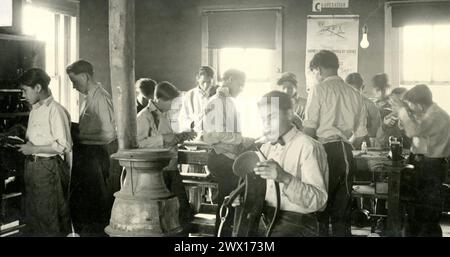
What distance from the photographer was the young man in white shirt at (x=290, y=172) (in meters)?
2.95

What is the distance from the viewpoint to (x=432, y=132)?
4.86 meters

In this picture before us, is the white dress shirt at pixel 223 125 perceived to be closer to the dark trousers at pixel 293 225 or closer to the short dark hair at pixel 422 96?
the short dark hair at pixel 422 96

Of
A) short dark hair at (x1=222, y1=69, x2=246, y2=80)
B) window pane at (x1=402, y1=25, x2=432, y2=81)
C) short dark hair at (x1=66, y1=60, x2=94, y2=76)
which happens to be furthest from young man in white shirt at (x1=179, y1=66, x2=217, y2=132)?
window pane at (x1=402, y1=25, x2=432, y2=81)

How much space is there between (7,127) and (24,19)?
168cm

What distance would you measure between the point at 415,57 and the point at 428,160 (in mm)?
3413

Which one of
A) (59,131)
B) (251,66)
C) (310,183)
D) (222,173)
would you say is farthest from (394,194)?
(251,66)

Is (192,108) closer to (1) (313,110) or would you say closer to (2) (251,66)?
(2) (251,66)

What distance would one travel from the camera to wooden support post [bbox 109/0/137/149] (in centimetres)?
374

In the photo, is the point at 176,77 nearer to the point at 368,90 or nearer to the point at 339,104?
the point at 368,90

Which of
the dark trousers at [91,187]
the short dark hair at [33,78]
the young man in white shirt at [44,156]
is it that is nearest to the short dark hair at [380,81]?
the dark trousers at [91,187]

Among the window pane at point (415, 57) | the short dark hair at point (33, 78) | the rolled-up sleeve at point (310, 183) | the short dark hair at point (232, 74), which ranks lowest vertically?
the rolled-up sleeve at point (310, 183)

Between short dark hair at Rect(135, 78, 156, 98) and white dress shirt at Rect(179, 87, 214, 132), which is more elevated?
short dark hair at Rect(135, 78, 156, 98)

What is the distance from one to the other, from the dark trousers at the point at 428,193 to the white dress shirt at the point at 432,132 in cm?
8

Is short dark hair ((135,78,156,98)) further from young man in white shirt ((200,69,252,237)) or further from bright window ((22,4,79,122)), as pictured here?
bright window ((22,4,79,122))
